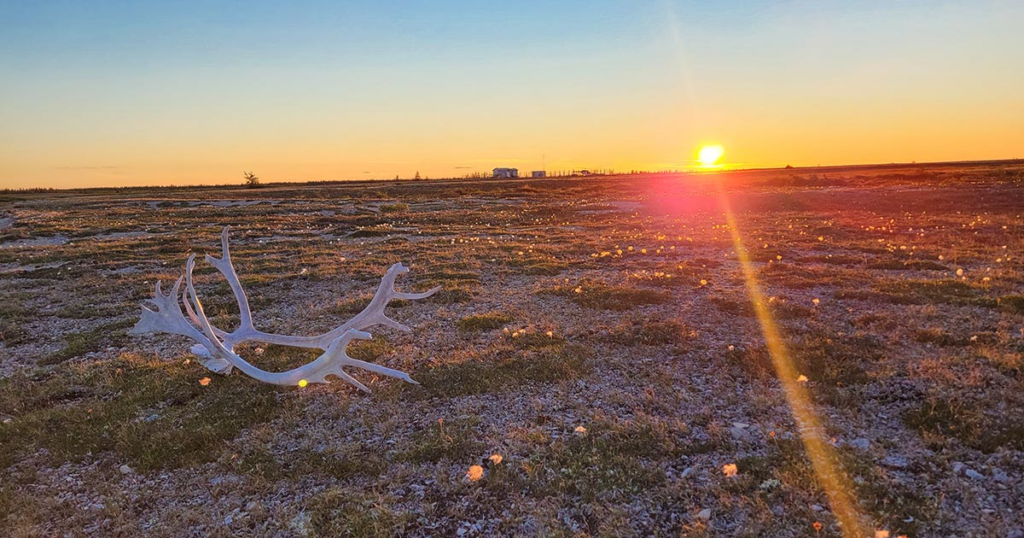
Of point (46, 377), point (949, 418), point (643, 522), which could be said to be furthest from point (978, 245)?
point (46, 377)

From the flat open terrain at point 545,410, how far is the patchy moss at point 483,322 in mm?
78

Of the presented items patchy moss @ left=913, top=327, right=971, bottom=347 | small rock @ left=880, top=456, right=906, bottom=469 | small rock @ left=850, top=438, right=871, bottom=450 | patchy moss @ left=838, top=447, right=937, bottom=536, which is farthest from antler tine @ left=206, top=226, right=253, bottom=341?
patchy moss @ left=913, top=327, right=971, bottom=347

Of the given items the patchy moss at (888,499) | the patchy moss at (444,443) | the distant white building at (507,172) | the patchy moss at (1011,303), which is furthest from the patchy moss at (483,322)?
the distant white building at (507,172)

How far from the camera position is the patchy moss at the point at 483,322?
11.4 m

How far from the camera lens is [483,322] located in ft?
38.3

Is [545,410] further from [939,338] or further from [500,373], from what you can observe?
[939,338]

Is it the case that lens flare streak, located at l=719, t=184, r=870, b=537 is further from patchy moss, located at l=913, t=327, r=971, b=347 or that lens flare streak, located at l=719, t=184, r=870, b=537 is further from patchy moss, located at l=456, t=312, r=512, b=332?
patchy moss, located at l=456, t=312, r=512, b=332

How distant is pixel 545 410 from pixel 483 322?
437 centimetres

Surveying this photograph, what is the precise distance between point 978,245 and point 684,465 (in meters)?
21.0

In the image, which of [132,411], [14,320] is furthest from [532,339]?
[14,320]

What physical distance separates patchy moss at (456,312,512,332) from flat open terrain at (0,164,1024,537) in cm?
8

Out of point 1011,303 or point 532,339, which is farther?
point 1011,303

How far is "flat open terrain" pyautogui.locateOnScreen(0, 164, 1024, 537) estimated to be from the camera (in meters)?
5.39

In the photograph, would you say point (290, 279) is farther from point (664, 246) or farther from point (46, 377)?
point (664, 246)
